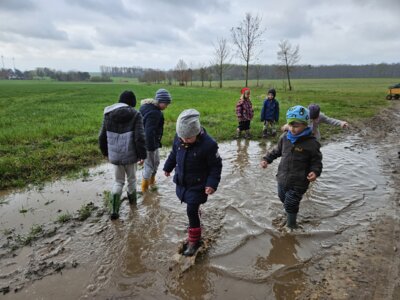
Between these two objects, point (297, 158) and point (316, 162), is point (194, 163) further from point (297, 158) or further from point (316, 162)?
point (316, 162)

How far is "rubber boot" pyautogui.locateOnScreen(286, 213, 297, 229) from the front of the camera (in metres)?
4.01

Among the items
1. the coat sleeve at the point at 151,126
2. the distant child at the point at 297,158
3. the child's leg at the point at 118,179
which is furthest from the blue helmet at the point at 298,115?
the child's leg at the point at 118,179

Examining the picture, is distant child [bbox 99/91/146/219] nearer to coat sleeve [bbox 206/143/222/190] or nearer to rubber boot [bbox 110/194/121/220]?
rubber boot [bbox 110/194/121/220]

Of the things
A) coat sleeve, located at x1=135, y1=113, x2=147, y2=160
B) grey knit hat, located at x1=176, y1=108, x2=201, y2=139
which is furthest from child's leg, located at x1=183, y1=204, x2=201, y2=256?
coat sleeve, located at x1=135, y1=113, x2=147, y2=160

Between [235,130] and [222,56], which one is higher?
[222,56]

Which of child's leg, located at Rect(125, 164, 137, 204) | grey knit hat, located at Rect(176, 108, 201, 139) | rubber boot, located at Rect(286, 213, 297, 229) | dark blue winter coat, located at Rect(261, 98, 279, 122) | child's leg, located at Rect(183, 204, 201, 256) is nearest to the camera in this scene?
grey knit hat, located at Rect(176, 108, 201, 139)

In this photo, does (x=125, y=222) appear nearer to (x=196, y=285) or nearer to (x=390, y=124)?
(x=196, y=285)

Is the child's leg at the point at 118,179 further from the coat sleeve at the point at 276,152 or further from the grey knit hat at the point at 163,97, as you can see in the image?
the coat sleeve at the point at 276,152

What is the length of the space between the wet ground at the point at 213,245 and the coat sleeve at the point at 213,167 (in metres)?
0.97

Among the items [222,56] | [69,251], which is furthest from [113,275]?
[222,56]

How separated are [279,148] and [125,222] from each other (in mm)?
2581

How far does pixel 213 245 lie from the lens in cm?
376

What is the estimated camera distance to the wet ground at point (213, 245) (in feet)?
9.78

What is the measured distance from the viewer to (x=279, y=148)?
4.04m
